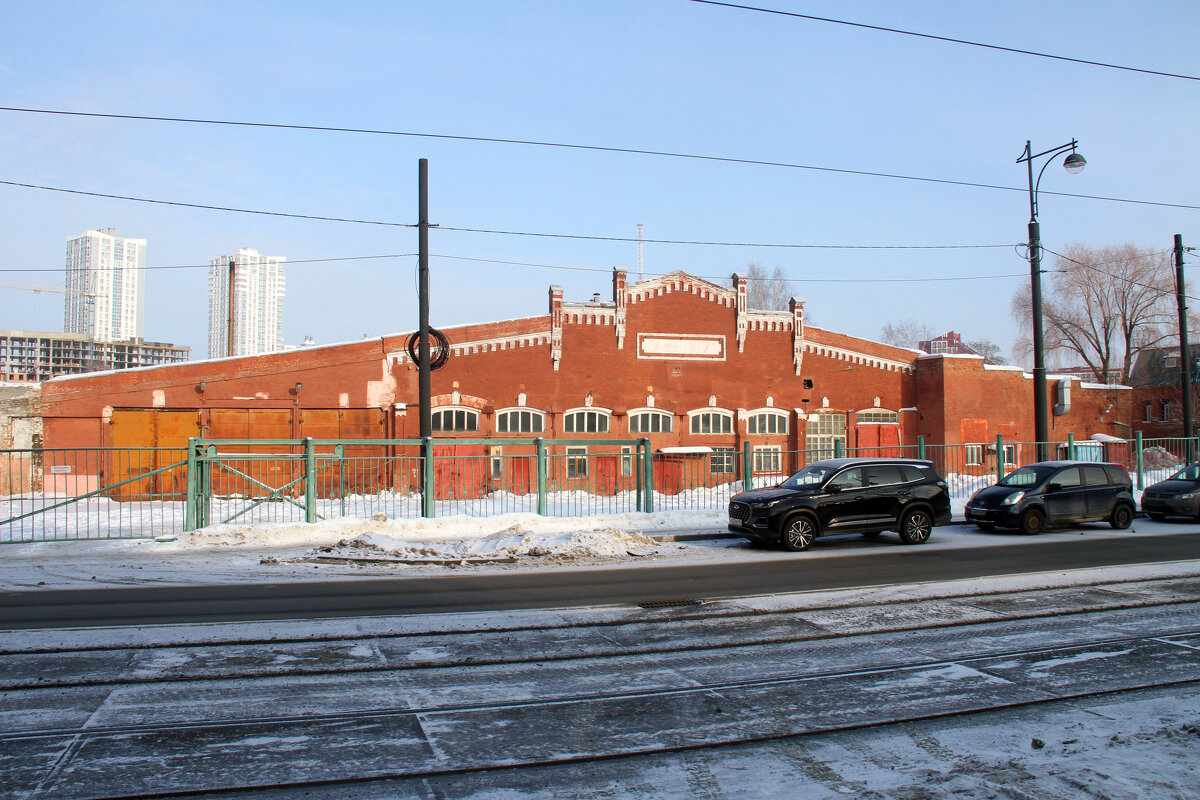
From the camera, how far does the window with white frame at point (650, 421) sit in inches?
1273

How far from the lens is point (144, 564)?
13250 mm

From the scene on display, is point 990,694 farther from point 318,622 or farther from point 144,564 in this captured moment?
point 144,564

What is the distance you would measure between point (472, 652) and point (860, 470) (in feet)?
33.7

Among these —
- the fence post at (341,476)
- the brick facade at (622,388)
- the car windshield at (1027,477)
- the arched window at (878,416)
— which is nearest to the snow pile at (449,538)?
the fence post at (341,476)

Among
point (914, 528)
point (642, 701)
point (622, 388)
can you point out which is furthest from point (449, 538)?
point (622, 388)

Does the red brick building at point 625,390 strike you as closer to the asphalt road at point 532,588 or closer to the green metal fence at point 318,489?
the green metal fence at point 318,489

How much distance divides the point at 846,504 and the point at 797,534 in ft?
4.08

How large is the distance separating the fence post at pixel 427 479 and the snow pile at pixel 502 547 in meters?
2.32

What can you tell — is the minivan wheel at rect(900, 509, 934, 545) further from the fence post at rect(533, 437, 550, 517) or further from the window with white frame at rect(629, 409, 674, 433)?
the window with white frame at rect(629, 409, 674, 433)

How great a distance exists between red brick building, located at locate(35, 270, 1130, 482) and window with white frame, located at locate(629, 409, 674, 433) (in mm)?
53

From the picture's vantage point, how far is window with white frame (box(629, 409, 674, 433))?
3234 cm

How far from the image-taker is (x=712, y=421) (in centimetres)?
3328

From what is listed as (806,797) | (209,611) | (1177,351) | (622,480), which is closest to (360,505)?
(622,480)

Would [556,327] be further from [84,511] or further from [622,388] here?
[84,511]
